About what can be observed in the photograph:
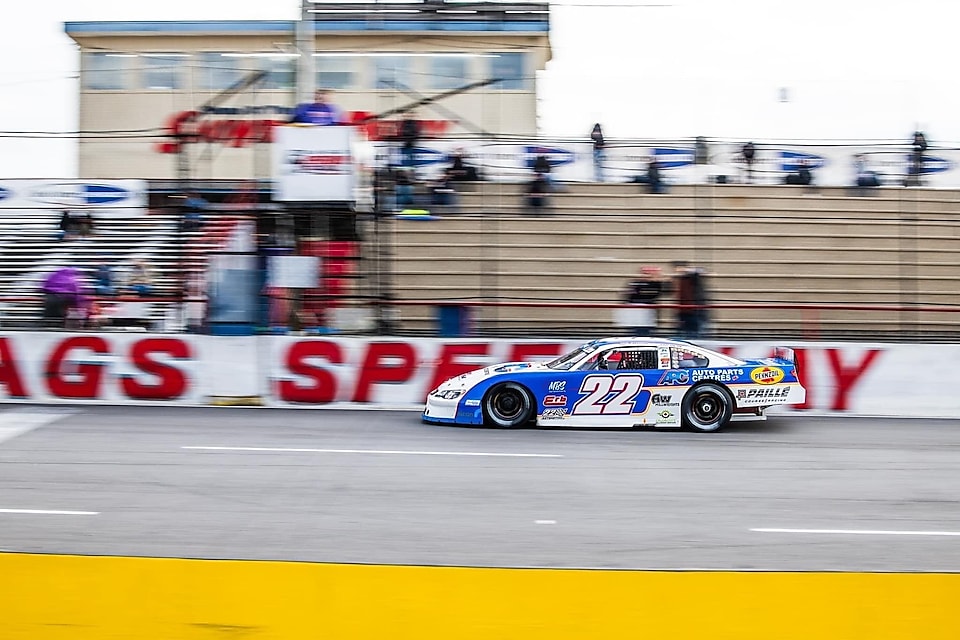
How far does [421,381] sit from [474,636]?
10.3m

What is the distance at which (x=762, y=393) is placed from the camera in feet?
40.5

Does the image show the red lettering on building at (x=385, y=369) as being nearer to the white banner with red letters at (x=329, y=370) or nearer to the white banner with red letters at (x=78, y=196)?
the white banner with red letters at (x=329, y=370)

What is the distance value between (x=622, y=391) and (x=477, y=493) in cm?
401

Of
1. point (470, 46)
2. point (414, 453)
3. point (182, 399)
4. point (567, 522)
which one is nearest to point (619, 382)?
point (414, 453)

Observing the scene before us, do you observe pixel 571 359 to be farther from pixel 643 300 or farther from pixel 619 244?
pixel 619 244

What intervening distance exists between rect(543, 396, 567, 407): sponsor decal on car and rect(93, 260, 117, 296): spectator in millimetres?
6879

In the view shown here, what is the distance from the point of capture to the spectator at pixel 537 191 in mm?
18125

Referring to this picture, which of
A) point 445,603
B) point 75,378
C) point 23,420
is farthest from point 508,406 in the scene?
point 445,603

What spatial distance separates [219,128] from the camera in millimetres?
18438

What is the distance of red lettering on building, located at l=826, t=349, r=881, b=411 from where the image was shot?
Result: 14.0 metres

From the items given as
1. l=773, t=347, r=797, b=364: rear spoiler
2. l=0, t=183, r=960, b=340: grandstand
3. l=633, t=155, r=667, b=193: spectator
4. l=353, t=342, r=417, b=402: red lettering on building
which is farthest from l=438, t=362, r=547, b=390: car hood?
l=633, t=155, r=667, b=193: spectator

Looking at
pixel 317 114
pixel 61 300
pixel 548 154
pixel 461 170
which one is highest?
pixel 317 114

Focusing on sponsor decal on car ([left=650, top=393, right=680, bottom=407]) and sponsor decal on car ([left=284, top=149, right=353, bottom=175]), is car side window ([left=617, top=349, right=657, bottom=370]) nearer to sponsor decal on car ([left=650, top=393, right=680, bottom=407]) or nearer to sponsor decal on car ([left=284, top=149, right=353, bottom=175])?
sponsor decal on car ([left=650, top=393, right=680, bottom=407])

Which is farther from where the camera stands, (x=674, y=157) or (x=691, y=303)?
(x=674, y=157)
